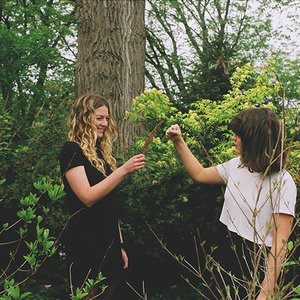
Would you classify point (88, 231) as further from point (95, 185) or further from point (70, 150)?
point (70, 150)

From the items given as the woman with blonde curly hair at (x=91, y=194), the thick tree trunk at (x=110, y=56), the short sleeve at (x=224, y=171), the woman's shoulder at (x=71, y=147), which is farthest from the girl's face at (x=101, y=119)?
the thick tree trunk at (x=110, y=56)

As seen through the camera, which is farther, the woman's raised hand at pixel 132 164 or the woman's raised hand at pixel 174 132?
the woman's raised hand at pixel 174 132

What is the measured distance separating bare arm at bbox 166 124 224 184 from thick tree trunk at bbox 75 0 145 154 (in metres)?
4.34

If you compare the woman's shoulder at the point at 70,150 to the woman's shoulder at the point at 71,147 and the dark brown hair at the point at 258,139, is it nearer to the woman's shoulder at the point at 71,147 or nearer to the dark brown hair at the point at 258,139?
the woman's shoulder at the point at 71,147

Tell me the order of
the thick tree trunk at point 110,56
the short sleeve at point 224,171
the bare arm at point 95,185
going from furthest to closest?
the thick tree trunk at point 110,56 < the short sleeve at point 224,171 < the bare arm at point 95,185

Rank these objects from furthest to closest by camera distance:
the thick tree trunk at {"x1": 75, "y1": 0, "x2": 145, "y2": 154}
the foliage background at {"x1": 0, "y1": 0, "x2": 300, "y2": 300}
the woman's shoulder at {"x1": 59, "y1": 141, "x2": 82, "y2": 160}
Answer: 1. the thick tree trunk at {"x1": 75, "y1": 0, "x2": 145, "y2": 154}
2. the foliage background at {"x1": 0, "y1": 0, "x2": 300, "y2": 300}
3. the woman's shoulder at {"x1": 59, "y1": 141, "x2": 82, "y2": 160}

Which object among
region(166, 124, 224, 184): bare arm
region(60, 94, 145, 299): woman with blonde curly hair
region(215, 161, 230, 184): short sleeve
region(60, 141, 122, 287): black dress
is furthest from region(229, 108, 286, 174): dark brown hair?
region(60, 141, 122, 287): black dress

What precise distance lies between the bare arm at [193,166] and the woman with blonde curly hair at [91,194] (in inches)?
15.5

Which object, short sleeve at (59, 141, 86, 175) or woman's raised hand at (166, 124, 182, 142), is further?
woman's raised hand at (166, 124, 182, 142)

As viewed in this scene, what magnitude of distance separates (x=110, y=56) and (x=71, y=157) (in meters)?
5.09

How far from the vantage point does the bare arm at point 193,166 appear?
3482mm

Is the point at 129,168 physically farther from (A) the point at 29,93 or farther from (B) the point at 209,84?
(A) the point at 29,93

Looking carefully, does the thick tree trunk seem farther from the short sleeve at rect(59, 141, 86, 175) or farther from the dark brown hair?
the dark brown hair

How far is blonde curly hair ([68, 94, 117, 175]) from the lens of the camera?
10.8ft
